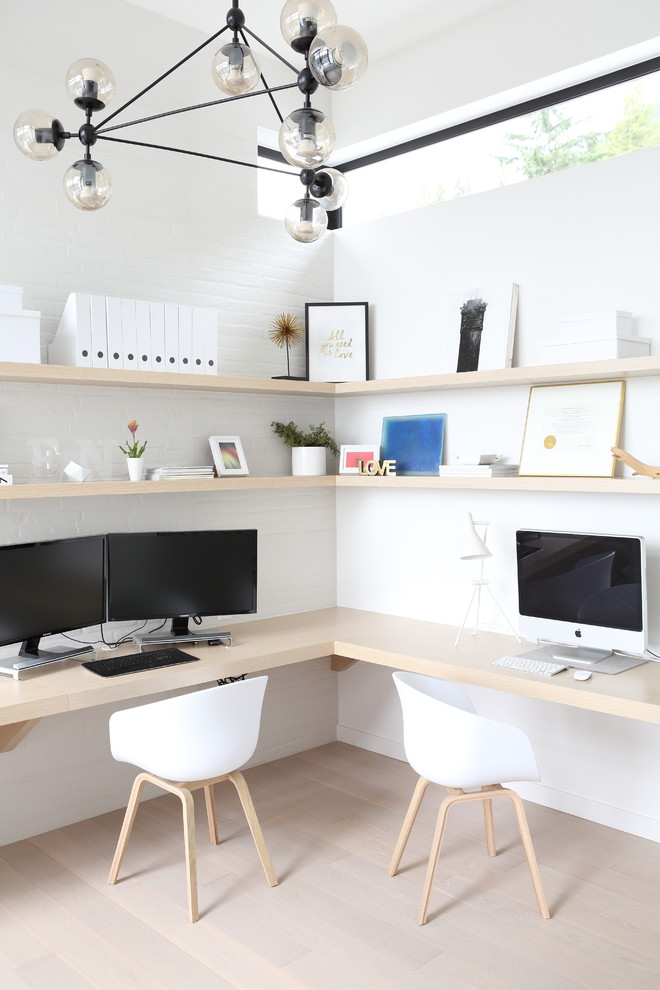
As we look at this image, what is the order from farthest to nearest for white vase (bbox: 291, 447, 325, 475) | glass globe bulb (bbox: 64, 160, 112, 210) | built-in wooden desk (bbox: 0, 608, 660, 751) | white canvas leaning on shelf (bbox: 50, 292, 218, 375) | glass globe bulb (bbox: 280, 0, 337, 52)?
white vase (bbox: 291, 447, 325, 475)
white canvas leaning on shelf (bbox: 50, 292, 218, 375)
built-in wooden desk (bbox: 0, 608, 660, 751)
glass globe bulb (bbox: 64, 160, 112, 210)
glass globe bulb (bbox: 280, 0, 337, 52)

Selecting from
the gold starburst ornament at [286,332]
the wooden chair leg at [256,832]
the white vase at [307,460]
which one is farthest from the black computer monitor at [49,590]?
the gold starburst ornament at [286,332]

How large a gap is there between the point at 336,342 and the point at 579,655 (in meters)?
1.86

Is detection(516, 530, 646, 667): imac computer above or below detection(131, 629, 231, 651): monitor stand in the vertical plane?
above

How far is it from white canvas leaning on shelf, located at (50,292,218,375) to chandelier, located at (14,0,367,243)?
1.06 m

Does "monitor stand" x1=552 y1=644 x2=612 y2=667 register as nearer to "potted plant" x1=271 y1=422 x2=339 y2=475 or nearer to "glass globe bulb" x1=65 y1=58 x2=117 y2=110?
"potted plant" x1=271 y1=422 x2=339 y2=475

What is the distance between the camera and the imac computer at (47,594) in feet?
9.54

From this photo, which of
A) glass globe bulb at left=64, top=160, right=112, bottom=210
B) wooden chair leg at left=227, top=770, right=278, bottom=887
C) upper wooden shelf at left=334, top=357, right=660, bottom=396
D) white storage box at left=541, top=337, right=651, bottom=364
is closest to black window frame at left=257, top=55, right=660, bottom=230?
upper wooden shelf at left=334, top=357, right=660, bottom=396

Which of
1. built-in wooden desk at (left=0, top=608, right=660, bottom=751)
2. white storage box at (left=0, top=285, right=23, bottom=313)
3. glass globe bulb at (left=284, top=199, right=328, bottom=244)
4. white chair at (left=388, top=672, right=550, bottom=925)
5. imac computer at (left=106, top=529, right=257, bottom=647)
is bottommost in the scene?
white chair at (left=388, top=672, right=550, bottom=925)

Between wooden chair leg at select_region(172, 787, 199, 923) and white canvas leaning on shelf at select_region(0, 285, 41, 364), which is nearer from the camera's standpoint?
wooden chair leg at select_region(172, 787, 199, 923)

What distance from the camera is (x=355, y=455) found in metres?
4.02

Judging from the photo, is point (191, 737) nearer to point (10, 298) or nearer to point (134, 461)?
point (134, 461)

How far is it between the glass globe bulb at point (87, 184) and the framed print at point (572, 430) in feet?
6.27

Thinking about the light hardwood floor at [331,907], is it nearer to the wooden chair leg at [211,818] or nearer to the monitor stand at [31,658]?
the wooden chair leg at [211,818]

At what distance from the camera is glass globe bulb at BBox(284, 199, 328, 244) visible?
2074mm
